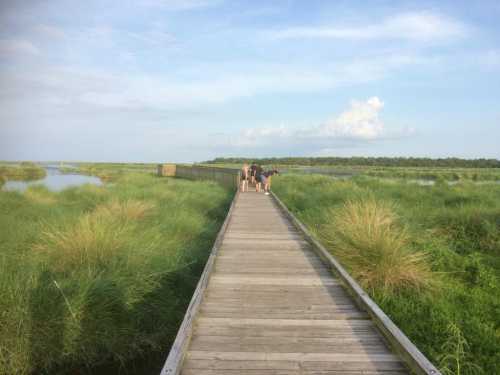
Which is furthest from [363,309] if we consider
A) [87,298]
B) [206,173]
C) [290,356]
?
[206,173]

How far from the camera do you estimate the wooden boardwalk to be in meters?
2.99

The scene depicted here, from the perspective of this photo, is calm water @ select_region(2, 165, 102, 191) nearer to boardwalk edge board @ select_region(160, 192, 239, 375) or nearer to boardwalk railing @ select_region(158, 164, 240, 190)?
boardwalk railing @ select_region(158, 164, 240, 190)

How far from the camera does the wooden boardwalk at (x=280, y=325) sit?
299cm

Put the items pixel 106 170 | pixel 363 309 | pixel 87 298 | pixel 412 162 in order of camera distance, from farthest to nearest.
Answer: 1. pixel 412 162
2. pixel 106 170
3. pixel 87 298
4. pixel 363 309

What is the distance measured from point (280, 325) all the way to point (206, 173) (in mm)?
26589

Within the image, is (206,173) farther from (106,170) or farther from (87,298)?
(106,170)

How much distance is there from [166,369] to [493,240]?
31.2 feet

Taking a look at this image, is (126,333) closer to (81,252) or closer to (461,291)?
(81,252)

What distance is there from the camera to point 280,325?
370 centimetres

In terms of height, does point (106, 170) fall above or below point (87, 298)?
above

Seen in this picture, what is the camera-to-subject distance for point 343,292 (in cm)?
465

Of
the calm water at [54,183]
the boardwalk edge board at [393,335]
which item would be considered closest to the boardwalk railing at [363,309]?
the boardwalk edge board at [393,335]

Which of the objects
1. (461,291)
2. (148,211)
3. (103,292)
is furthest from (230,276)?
(148,211)

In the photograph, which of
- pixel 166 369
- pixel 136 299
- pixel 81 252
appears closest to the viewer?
pixel 166 369
